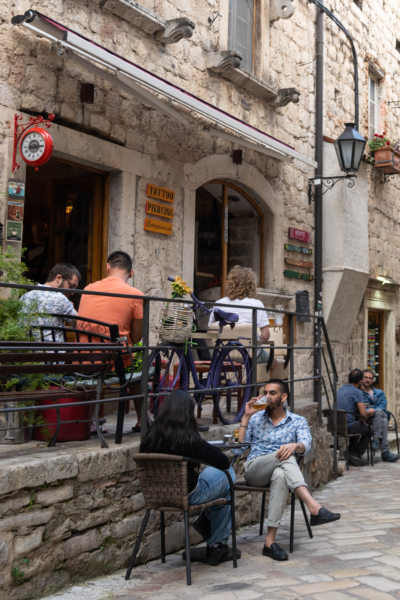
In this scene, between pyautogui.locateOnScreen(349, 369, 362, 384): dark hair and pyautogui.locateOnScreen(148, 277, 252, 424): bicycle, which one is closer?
pyautogui.locateOnScreen(148, 277, 252, 424): bicycle

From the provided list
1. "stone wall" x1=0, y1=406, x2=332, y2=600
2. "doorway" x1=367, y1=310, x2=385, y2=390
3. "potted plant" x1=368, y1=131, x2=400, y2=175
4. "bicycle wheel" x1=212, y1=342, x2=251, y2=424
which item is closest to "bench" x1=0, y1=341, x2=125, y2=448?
"stone wall" x1=0, y1=406, x2=332, y2=600

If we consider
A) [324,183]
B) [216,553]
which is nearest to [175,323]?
[216,553]

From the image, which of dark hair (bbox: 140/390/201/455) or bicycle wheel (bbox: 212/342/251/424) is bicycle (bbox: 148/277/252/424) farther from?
dark hair (bbox: 140/390/201/455)

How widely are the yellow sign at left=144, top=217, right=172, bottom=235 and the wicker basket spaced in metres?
2.40

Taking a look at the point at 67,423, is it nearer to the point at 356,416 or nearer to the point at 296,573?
the point at 296,573

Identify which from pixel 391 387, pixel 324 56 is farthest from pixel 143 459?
pixel 391 387

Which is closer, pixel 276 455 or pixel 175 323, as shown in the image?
pixel 276 455

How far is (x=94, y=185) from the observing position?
7.08 m

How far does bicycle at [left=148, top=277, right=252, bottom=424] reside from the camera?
511cm

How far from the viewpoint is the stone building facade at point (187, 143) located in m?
6.13

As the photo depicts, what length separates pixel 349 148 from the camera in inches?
376

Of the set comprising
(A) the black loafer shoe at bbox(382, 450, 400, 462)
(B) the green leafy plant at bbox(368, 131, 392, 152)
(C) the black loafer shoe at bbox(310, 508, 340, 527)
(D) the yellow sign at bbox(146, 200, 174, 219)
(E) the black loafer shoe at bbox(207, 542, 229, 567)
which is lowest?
(A) the black loafer shoe at bbox(382, 450, 400, 462)

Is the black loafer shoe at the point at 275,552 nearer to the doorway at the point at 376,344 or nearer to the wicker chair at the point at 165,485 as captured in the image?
the wicker chair at the point at 165,485

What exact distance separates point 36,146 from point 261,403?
2.79 m
